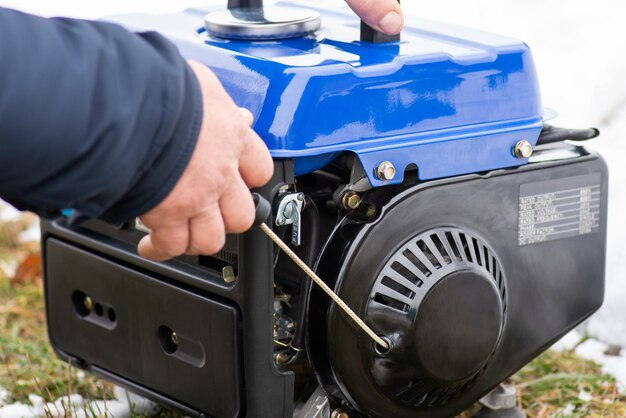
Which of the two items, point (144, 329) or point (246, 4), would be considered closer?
point (144, 329)

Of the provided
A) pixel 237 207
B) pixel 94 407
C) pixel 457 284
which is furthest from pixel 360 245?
pixel 94 407

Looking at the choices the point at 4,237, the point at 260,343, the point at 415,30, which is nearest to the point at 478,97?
the point at 415,30

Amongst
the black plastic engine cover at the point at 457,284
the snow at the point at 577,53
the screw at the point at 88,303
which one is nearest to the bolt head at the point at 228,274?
the black plastic engine cover at the point at 457,284

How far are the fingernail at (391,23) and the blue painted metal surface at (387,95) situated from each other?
24 mm

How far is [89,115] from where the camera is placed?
44.1 inches

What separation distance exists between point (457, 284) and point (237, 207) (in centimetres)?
44

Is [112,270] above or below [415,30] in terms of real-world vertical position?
below

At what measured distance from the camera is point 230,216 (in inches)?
50.6

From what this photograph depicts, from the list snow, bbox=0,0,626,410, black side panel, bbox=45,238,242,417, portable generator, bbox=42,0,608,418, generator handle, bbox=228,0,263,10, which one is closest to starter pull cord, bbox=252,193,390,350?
portable generator, bbox=42,0,608,418

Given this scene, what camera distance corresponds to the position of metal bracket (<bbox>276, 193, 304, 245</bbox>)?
57.2 inches

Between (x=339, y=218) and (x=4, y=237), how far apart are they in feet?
5.00

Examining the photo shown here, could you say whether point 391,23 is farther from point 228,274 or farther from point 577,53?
point 577,53

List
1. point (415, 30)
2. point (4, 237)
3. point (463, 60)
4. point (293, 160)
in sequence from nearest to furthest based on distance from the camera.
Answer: point (293, 160) < point (463, 60) < point (415, 30) < point (4, 237)

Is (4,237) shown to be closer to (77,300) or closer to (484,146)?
(77,300)
